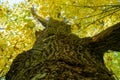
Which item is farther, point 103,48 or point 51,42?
point 51,42

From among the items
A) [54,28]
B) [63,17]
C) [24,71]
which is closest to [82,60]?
[24,71]

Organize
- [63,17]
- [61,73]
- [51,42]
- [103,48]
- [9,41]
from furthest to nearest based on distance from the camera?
1. [9,41]
2. [63,17]
3. [51,42]
4. [103,48]
5. [61,73]

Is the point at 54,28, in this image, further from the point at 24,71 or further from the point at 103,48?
the point at 24,71

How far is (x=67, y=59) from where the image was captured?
235cm

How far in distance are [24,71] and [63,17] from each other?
4.78 m

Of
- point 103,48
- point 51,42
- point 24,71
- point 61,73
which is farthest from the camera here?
point 51,42

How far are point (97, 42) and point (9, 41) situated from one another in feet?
17.7

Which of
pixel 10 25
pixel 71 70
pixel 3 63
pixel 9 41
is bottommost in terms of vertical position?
pixel 3 63

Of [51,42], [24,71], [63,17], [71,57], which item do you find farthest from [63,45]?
[63,17]

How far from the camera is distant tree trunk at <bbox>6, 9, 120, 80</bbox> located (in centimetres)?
210

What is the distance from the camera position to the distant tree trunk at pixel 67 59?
210 cm

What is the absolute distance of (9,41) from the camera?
7590 mm

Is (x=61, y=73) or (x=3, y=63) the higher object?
(x=61, y=73)

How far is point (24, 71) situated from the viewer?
233cm
